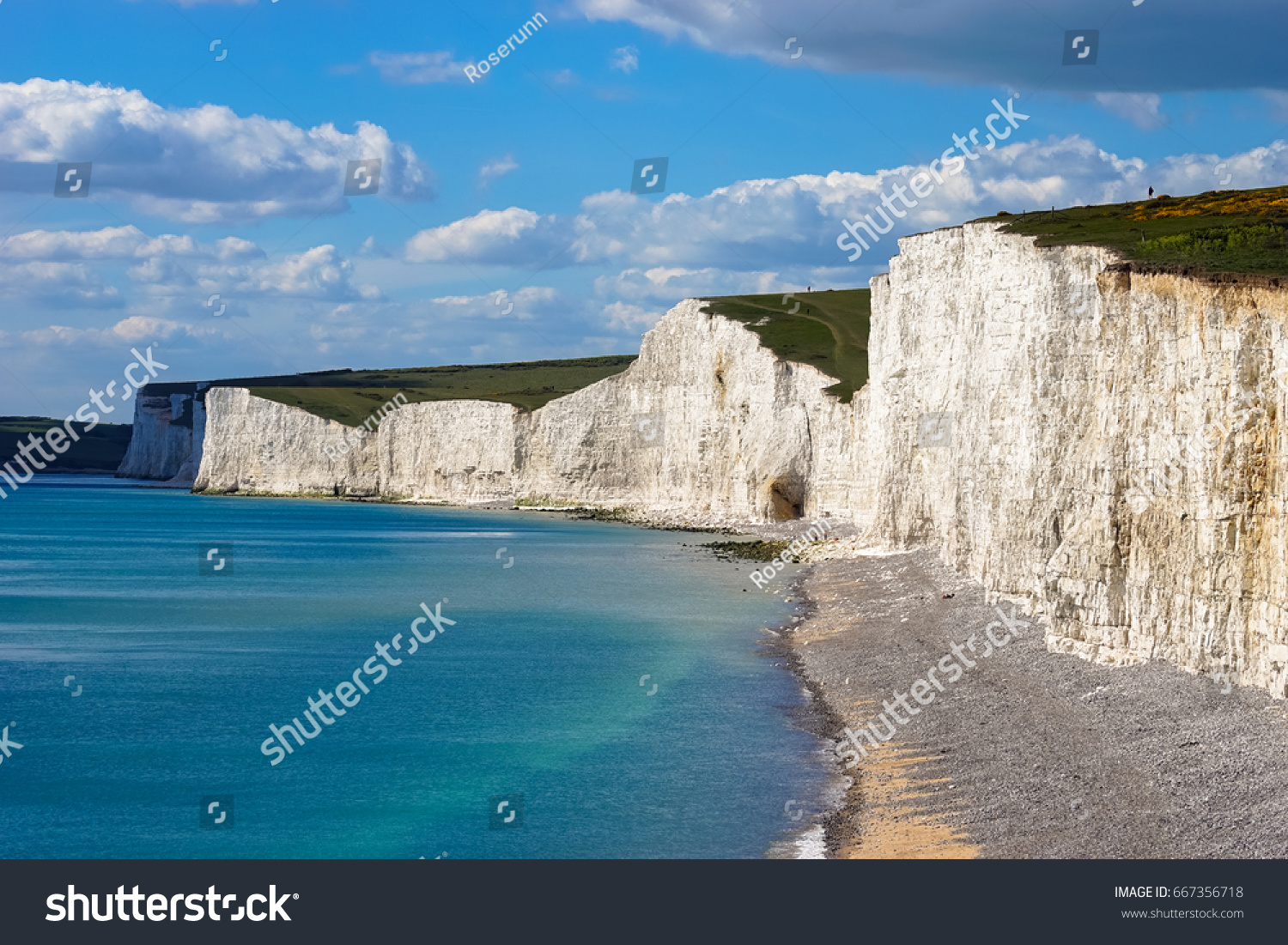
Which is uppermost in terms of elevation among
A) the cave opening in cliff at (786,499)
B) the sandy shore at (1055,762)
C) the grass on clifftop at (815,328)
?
the grass on clifftop at (815,328)

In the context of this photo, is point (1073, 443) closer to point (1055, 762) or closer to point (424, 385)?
point (1055, 762)

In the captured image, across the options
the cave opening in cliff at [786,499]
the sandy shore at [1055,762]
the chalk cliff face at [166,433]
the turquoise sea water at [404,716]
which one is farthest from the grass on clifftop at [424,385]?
the sandy shore at [1055,762]

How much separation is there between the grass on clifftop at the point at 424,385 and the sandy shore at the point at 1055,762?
236 ft

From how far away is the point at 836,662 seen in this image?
2423 cm

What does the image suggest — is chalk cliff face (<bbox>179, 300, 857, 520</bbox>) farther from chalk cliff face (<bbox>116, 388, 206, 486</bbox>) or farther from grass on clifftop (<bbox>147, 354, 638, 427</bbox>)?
chalk cliff face (<bbox>116, 388, 206, 486</bbox>)

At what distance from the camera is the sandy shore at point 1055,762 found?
12430 millimetres

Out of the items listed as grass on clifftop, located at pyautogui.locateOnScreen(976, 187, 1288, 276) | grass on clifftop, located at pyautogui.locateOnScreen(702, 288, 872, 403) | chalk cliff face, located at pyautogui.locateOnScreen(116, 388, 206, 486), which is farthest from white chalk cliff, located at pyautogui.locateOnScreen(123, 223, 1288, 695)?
chalk cliff face, located at pyautogui.locateOnScreen(116, 388, 206, 486)

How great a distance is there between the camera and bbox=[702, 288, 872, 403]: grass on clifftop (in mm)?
67188

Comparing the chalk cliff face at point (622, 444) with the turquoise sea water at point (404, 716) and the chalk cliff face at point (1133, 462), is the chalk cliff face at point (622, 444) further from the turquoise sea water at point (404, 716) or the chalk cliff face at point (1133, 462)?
the chalk cliff face at point (1133, 462)

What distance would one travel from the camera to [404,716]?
Result: 2109 centimetres

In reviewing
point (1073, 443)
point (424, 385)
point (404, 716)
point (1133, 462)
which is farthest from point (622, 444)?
point (1133, 462)

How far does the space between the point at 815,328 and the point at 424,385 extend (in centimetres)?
7130

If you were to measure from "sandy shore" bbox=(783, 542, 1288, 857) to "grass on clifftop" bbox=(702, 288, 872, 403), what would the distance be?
43.7 m
